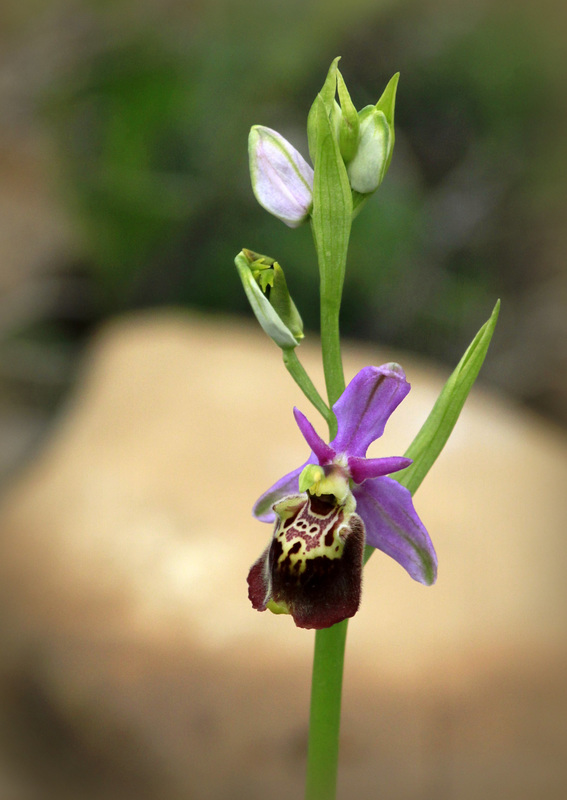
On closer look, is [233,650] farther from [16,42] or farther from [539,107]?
[16,42]

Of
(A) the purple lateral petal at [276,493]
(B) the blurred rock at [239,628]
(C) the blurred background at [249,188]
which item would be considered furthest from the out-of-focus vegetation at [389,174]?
(A) the purple lateral petal at [276,493]

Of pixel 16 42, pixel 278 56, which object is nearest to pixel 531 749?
pixel 278 56

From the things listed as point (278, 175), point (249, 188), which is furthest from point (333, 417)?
point (249, 188)

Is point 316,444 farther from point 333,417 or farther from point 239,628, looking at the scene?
point 239,628

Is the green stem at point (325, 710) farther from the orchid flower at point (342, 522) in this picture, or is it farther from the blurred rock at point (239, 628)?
the blurred rock at point (239, 628)

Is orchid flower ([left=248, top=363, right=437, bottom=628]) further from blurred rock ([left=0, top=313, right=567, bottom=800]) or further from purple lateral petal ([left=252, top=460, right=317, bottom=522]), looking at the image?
blurred rock ([left=0, top=313, right=567, bottom=800])

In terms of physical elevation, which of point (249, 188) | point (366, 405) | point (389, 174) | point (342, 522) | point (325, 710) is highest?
point (389, 174)

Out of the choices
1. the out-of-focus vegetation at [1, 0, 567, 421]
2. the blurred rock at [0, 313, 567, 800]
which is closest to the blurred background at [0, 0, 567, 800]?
the out-of-focus vegetation at [1, 0, 567, 421]
